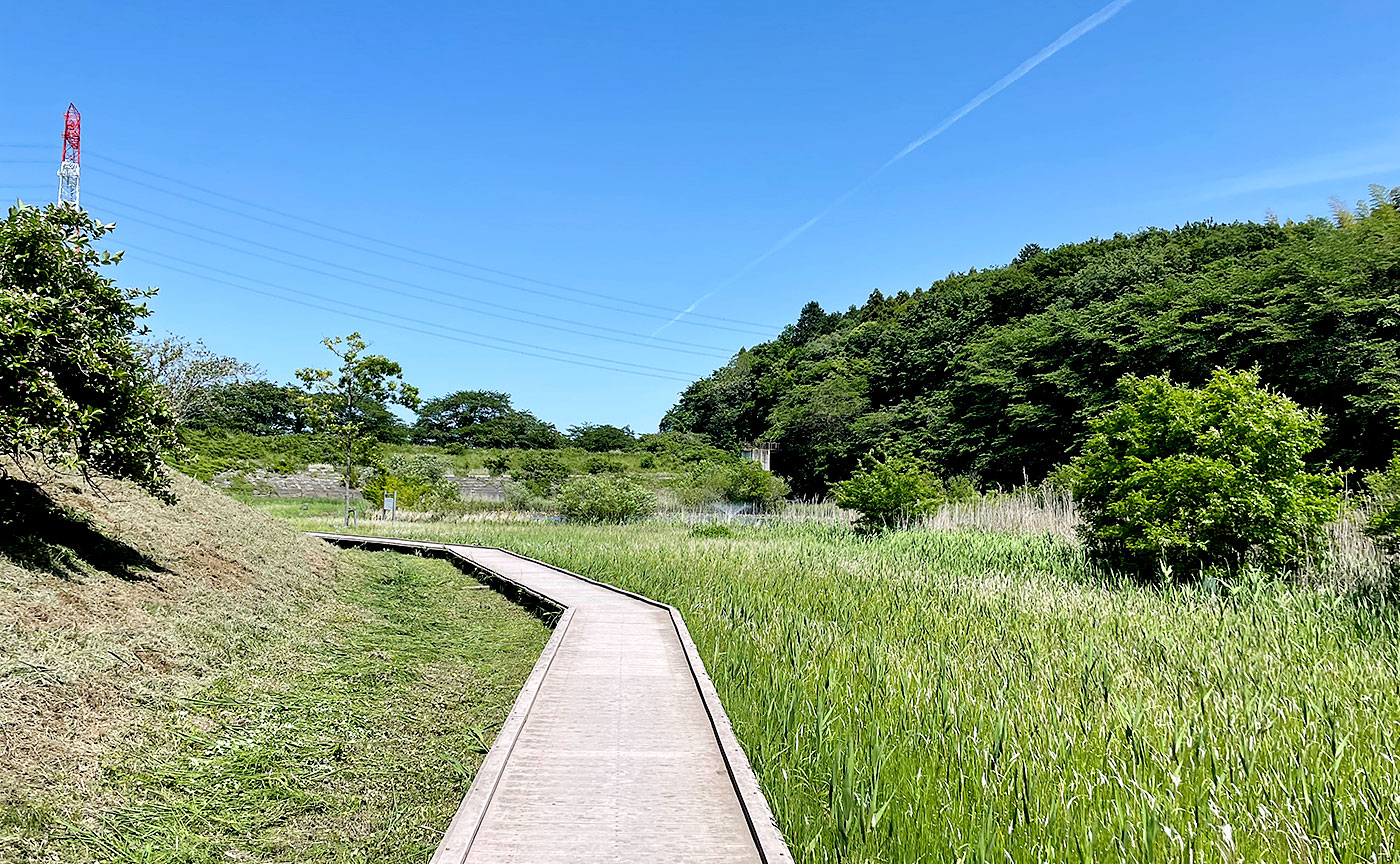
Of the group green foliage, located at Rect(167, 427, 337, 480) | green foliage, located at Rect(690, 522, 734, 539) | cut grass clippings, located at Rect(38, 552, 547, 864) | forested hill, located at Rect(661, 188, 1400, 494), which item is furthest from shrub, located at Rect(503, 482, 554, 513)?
cut grass clippings, located at Rect(38, 552, 547, 864)

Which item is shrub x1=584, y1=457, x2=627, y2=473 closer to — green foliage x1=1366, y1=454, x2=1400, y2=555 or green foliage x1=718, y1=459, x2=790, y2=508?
green foliage x1=718, y1=459, x2=790, y2=508

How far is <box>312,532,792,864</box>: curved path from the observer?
325 centimetres

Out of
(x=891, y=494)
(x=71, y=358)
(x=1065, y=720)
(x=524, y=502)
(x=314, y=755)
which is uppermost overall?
(x=71, y=358)

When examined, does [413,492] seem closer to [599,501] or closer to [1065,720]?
[599,501]

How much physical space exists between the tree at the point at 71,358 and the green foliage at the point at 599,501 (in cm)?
2013

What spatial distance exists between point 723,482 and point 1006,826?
3112 cm

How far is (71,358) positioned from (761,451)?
1739 inches

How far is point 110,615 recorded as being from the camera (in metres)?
6.47

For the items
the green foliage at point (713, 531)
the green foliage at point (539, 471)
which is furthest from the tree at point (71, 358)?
the green foliage at point (539, 471)

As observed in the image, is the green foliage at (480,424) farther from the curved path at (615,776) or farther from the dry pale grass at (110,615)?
the curved path at (615,776)

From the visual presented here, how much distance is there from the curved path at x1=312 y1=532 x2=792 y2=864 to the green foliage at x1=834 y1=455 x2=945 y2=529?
1447 centimetres

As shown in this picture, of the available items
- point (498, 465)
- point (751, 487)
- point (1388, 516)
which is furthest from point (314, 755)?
point (498, 465)

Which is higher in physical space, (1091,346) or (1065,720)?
(1091,346)

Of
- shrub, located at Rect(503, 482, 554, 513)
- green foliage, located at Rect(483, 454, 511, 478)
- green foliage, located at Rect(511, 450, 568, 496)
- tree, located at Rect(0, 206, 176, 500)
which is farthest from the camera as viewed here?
green foliage, located at Rect(483, 454, 511, 478)
